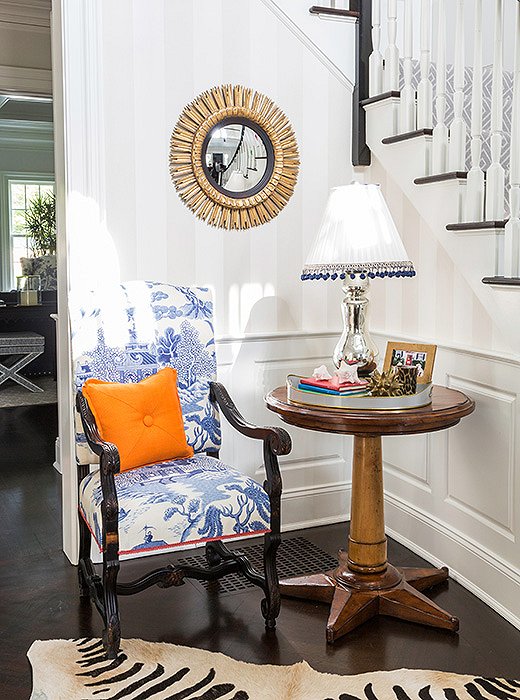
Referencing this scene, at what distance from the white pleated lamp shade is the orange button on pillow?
726 millimetres

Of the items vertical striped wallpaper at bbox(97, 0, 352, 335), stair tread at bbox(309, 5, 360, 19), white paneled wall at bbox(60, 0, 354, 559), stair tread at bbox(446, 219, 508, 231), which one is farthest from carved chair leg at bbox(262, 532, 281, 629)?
stair tread at bbox(309, 5, 360, 19)

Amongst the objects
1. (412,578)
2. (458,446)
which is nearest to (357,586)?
(412,578)

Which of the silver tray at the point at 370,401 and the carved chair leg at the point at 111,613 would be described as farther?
the silver tray at the point at 370,401

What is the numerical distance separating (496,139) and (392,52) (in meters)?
0.83

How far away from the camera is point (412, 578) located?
297 centimetres

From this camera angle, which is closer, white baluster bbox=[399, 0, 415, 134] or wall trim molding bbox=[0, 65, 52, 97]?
white baluster bbox=[399, 0, 415, 134]

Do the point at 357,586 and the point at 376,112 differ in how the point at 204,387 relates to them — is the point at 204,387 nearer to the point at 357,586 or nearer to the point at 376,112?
the point at 357,586

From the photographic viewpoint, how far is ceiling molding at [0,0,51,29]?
466 centimetres

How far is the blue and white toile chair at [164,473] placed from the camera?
247 centimetres

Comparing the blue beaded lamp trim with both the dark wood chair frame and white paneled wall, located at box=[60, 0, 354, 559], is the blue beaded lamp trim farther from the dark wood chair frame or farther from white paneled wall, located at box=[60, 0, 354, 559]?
white paneled wall, located at box=[60, 0, 354, 559]

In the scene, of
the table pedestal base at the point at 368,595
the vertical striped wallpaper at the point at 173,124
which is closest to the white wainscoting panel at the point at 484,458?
the table pedestal base at the point at 368,595

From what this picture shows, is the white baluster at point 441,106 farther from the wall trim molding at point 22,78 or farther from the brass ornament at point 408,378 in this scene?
the wall trim molding at point 22,78

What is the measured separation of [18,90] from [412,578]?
12.4ft

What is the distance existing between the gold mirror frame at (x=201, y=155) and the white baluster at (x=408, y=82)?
51cm
